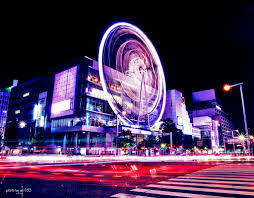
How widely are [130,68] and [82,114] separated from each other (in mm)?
29107

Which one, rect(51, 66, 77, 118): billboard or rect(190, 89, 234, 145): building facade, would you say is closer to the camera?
rect(51, 66, 77, 118): billboard

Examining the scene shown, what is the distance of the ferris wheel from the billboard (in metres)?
26.2

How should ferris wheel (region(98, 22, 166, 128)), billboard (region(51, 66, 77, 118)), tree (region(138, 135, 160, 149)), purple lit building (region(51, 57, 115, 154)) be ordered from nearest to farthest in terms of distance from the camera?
1. ferris wheel (region(98, 22, 166, 128))
2. purple lit building (region(51, 57, 115, 154))
3. tree (region(138, 135, 160, 149))
4. billboard (region(51, 66, 77, 118))

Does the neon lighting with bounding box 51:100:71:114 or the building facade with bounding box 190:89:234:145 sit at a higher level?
the building facade with bounding box 190:89:234:145

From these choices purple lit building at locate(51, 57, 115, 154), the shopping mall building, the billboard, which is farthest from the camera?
the billboard

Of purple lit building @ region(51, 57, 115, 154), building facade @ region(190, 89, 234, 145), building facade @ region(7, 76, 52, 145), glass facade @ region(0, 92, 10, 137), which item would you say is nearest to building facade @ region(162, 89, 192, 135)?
building facade @ region(190, 89, 234, 145)

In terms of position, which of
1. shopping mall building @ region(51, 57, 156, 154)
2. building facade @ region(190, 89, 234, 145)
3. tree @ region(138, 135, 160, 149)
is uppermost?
building facade @ region(190, 89, 234, 145)

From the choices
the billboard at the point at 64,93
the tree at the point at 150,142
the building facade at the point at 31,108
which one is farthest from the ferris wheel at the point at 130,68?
the building facade at the point at 31,108

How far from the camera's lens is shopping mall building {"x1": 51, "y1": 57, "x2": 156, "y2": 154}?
63219mm

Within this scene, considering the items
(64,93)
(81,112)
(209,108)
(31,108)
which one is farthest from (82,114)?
(209,108)

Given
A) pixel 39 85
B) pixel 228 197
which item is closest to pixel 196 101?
pixel 39 85

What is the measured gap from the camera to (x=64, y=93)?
234 feet

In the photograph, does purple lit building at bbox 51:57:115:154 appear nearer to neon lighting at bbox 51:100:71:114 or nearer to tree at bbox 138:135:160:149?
neon lighting at bbox 51:100:71:114

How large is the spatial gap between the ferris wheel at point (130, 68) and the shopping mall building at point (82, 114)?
14.9m
